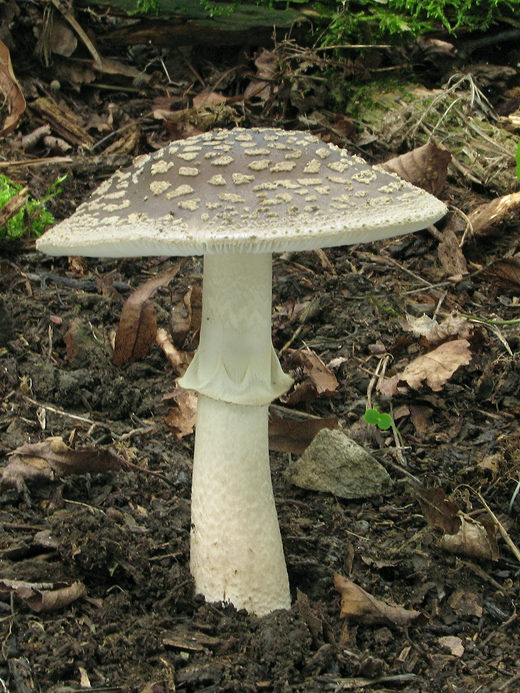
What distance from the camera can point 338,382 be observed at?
13.5 ft

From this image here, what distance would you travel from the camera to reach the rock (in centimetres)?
346

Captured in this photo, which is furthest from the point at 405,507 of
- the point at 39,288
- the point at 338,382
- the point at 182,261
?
the point at 39,288

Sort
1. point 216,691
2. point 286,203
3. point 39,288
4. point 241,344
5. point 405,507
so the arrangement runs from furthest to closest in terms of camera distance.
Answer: point 39,288 → point 405,507 → point 241,344 → point 216,691 → point 286,203

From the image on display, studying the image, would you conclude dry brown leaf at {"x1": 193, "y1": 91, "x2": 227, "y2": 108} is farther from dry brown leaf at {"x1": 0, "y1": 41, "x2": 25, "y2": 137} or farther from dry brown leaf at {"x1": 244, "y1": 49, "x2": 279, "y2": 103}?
dry brown leaf at {"x1": 0, "y1": 41, "x2": 25, "y2": 137}

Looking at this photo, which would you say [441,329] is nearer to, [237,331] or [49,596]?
[237,331]

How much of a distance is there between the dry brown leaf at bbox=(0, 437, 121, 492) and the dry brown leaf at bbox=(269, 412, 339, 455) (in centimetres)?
96

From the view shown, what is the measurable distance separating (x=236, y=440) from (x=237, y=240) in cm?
107

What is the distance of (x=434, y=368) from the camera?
3930mm

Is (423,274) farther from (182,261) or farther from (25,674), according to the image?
(25,674)

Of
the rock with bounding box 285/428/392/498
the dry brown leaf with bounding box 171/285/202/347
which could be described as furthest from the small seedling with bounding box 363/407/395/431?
the dry brown leaf with bounding box 171/285/202/347

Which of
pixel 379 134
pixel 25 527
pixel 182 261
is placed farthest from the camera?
pixel 379 134

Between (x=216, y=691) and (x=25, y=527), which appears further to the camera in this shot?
→ (x=25, y=527)


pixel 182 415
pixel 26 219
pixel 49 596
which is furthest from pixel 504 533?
pixel 26 219

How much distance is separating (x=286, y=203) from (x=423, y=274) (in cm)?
299
